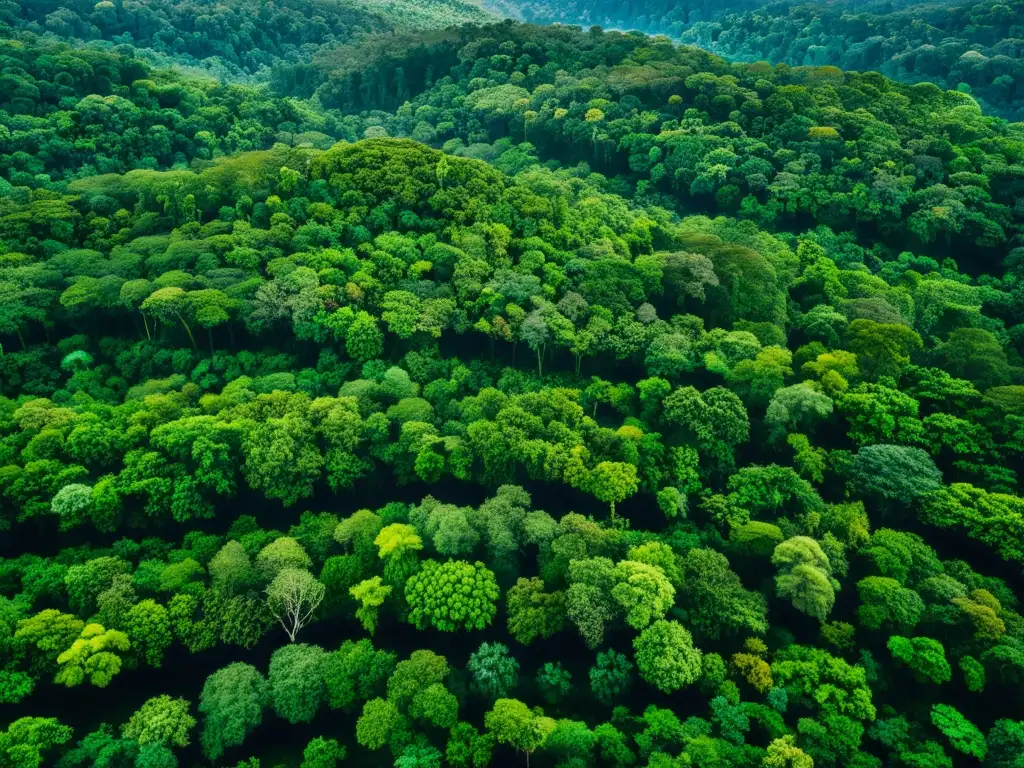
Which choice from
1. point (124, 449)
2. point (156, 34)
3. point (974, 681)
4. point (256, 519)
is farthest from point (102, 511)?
point (156, 34)

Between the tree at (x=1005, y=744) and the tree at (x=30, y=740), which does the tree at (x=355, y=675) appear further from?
the tree at (x=1005, y=744)

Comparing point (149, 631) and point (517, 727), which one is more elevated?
point (517, 727)

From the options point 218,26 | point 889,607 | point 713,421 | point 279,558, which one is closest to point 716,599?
point 889,607

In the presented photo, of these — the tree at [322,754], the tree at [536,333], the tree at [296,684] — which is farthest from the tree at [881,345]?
the tree at [322,754]

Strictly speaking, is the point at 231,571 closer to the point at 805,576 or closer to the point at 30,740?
the point at 30,740

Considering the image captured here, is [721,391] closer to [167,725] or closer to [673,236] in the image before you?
[673,236]

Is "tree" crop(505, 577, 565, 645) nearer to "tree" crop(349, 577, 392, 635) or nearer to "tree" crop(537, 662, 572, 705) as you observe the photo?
"tree" crop(537, 662, 572, 705)
